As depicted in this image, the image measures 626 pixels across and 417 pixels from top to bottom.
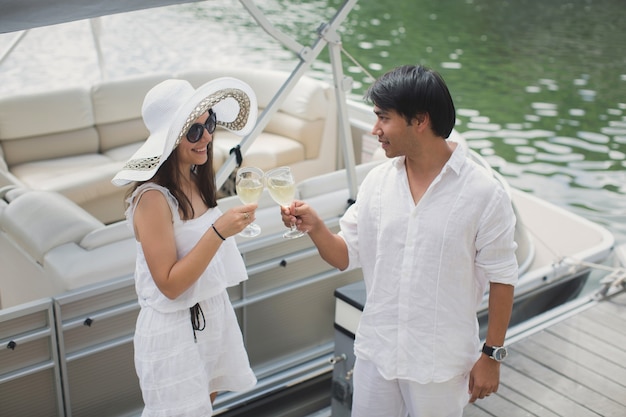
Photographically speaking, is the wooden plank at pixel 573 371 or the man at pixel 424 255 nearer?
the man at pixel 424 255

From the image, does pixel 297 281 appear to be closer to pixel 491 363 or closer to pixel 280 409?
pixel 280 409

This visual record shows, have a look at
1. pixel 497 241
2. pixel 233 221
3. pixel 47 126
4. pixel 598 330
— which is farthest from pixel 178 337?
pixel 47 126

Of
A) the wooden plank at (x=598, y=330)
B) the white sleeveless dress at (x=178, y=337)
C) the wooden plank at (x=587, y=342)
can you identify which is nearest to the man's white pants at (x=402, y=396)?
the white sleeveless dress at (x=178, y=337)

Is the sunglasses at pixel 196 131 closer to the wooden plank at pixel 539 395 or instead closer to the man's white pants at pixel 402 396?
the man's white pants at pixel 402 396

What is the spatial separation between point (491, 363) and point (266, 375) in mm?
1296

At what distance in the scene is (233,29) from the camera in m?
10.0

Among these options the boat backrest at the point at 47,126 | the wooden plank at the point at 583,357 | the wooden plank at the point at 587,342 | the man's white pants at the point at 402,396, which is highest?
the man's white pants at the point at 402,396

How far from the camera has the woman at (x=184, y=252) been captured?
1.75m

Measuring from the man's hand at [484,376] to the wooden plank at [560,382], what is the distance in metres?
1.10

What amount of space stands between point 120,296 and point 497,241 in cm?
131

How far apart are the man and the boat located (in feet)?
2.17

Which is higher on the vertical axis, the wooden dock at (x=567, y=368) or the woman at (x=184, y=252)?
the woman at (x=184, y=252)

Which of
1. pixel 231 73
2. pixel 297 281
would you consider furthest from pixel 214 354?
pixel 231 73

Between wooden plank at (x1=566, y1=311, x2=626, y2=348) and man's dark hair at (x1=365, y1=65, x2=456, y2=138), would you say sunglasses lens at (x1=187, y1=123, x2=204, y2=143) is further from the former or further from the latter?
wooden plank at (x1=566, y1=311, x2=626, y2=348)
